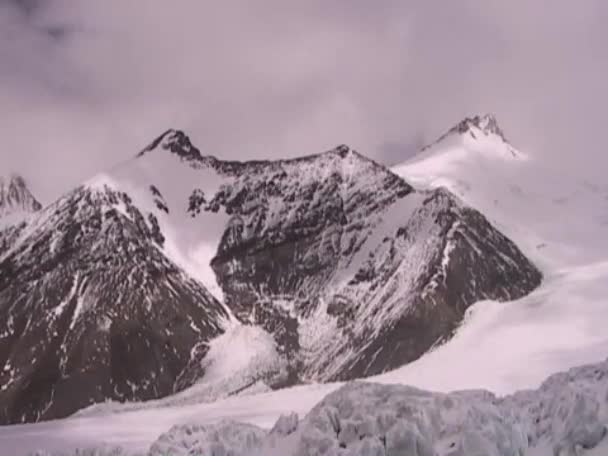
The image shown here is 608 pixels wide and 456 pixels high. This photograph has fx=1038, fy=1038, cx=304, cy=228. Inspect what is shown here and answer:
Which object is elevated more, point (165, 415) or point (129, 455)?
point (165, 415)

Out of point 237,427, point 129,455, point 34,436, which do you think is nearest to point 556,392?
point 237,427

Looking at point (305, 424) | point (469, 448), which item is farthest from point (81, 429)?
point (469, 448)

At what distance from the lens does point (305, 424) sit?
231ft

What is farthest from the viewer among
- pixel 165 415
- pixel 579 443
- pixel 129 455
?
pixel 165 415

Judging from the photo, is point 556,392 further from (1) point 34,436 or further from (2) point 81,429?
(1) point 34,436

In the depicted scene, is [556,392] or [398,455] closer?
[398,455]

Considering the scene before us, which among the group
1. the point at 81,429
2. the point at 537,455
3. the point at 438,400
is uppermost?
the point at 81,429

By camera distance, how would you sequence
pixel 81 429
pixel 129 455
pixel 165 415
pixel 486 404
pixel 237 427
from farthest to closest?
pixel 165 415 < pixel 81 429 < pixel 129 455 < pixel 237 427 < pixel 486 404

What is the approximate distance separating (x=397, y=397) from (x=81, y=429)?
8547cm

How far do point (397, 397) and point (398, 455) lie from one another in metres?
4.94

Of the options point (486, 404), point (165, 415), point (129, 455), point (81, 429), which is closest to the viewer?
point (486, 404)

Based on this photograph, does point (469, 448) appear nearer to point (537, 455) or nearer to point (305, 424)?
point (537, 455)

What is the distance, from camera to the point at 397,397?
229 feet

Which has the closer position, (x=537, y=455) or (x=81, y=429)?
(x=537, y=455)
